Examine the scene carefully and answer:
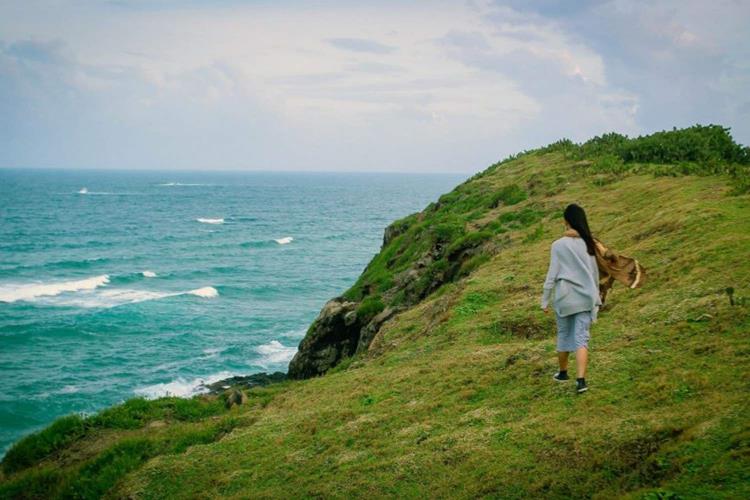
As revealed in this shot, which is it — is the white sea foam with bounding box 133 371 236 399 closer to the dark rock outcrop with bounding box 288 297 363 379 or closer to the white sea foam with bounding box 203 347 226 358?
the white sea foam with bounding box 203 347 226 358

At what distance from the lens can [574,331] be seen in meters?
9.69

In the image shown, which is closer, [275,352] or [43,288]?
[275,352]

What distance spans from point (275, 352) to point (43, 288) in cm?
3586

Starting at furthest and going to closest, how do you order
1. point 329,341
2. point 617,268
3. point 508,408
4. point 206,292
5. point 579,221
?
1. point 206,292
2. point 329,341
3. point 508,408
4. point 617,268
5. point 579,221

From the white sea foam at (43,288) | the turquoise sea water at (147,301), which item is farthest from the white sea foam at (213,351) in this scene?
the white sea foam at (43,288)

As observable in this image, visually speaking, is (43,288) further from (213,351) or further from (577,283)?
(577,283)

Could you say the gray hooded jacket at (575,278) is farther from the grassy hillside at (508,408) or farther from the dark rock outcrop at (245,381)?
the dark rock outcrop at (245,381)

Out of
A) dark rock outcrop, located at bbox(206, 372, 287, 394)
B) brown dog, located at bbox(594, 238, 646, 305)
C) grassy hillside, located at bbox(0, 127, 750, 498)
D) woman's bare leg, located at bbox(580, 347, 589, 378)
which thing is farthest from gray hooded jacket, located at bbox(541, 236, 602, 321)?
dark rock outcrop, located at bbox(206, 372, 287, 394)

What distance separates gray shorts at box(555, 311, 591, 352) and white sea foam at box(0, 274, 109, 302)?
209 feet

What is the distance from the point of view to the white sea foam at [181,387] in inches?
1455

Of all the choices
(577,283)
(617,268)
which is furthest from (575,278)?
(617,268)

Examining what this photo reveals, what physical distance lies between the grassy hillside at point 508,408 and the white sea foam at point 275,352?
22.7 metres

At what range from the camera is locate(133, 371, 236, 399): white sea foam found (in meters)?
37.0

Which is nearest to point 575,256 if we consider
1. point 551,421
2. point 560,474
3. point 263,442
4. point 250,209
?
point 551,421
